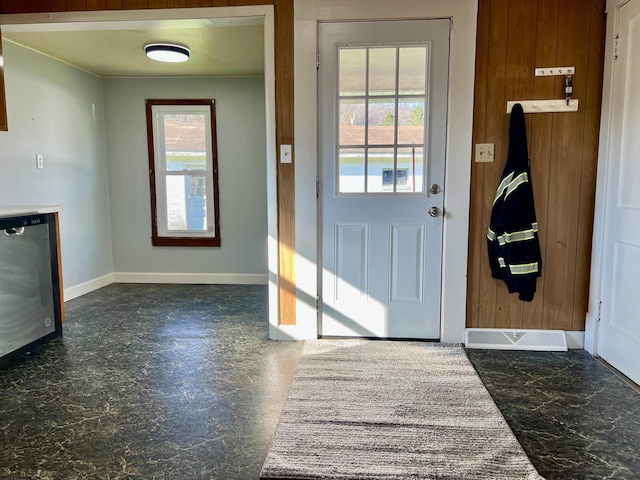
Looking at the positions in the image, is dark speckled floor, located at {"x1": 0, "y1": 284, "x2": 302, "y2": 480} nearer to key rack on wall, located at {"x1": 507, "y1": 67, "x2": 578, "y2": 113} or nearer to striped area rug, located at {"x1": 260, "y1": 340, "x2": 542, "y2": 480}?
striped area rug, located at {"x1": 260, "y1": 340, "x2": 542, "y2": 480}

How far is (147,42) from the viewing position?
330cm

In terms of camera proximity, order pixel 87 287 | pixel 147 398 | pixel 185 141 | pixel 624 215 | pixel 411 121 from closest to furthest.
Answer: pixel 147 398 → pixel 624 215 → pixel 411 121 → pixel 87 287 → pixel 185 141

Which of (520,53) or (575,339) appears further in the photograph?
(575,339)

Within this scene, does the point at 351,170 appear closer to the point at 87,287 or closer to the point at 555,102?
the point at 555,102

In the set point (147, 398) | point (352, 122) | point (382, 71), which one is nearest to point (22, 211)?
point (147, 398)

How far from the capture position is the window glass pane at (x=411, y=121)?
2668 millimetres

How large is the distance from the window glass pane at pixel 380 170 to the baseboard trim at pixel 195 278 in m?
2.12

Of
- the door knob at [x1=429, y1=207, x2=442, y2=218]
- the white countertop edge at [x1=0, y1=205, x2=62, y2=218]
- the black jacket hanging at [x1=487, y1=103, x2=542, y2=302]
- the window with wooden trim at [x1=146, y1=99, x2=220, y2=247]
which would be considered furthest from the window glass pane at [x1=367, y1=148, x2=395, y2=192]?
the window with wooden trim at [x1=146, y1=99, x2=220, y2=247]

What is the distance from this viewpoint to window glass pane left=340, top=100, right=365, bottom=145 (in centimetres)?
270

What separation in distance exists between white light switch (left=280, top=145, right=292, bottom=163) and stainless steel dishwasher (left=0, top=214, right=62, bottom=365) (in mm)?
1533

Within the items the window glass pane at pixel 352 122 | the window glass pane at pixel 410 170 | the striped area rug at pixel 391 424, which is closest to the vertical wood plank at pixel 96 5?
the window glass pane at pixel 352 122

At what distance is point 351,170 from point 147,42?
6.40ft

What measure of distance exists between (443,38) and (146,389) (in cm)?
260

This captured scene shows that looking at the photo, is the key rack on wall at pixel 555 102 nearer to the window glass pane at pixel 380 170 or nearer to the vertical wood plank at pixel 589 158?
the vertical wood plank at pixel 589 158
